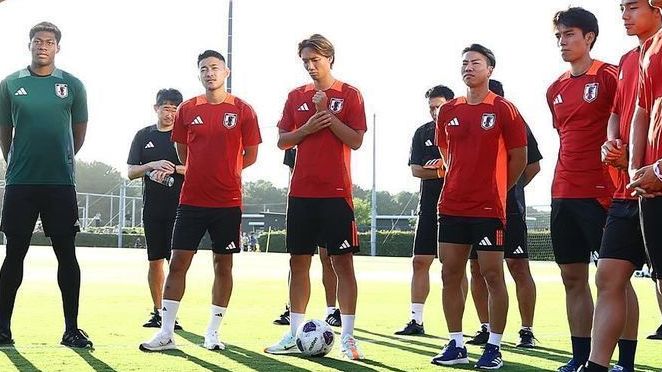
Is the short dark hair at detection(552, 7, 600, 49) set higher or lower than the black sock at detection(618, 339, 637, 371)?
higher

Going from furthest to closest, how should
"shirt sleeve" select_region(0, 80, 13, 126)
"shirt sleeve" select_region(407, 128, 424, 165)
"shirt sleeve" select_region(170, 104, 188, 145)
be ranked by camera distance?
1. "shirt sleeve" select_region(407, 128, 424, 165)
2. "shirt sleeve" select_region(170, 104, 188, 145)
3. "shirt sleeve" select_region(0, 80, 13, 126)

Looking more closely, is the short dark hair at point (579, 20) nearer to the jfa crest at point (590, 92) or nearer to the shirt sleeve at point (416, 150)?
the jfa crest at point (590, 92)

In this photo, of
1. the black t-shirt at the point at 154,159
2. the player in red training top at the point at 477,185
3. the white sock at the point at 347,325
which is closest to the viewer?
the player in red training top at the point at 477,185

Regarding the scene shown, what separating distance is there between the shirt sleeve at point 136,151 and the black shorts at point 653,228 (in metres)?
5.81

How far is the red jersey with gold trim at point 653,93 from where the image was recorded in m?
4.52

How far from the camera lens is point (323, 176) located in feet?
23.3

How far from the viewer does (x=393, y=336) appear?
8.58 m

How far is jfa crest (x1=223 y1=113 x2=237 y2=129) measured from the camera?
24.5 feet

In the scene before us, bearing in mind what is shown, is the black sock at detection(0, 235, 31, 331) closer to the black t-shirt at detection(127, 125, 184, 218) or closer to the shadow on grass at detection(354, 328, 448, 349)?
the black t-shirt at detection(127, 125, 184, 218)

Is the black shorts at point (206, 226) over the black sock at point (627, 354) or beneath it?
over

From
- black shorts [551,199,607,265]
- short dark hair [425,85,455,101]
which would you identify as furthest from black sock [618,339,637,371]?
short dark hair [425,85,455,101]

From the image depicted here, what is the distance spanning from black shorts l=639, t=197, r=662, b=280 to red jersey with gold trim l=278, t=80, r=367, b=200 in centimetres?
292

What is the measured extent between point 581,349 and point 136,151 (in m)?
4.95

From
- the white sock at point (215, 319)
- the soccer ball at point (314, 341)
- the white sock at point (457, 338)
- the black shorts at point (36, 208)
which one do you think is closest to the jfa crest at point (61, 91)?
the black shorts at point (36, 208)
